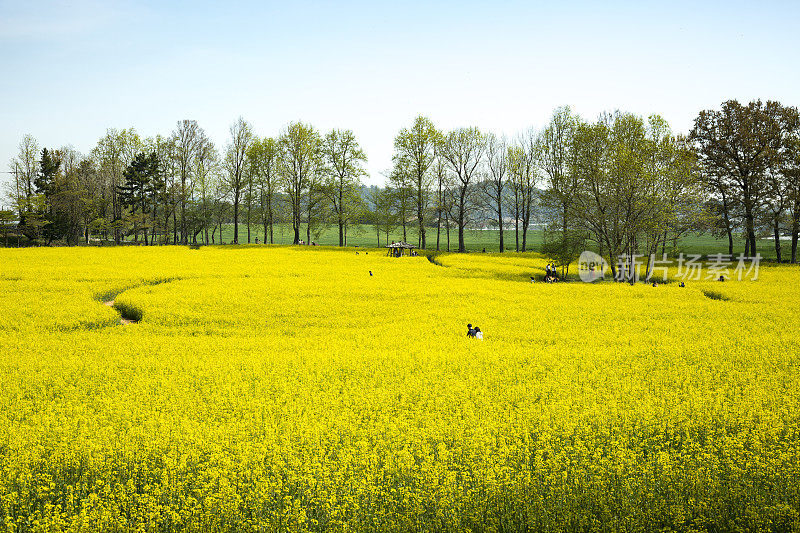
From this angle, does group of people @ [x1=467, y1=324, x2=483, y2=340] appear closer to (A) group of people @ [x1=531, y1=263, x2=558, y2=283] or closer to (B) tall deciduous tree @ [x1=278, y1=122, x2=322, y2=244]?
(A) group of people @ [x1=531, y1=263, x2=558, y2=283]

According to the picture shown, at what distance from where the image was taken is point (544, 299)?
99.1ft

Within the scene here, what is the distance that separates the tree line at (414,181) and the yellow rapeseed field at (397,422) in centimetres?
3147

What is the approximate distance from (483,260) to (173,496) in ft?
170

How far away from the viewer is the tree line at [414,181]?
2105 inches

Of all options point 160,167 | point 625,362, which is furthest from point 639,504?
point 160,167

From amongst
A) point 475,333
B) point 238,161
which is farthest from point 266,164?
point 475,333

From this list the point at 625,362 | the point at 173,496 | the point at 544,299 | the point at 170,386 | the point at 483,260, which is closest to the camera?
the point at 173,496

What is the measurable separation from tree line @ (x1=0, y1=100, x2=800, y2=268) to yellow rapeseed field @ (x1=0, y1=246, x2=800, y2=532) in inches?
1239

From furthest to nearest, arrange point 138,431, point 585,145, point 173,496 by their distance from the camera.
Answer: point 585,145 → point 138,431 → point 173,496

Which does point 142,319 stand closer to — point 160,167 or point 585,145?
point 585,145

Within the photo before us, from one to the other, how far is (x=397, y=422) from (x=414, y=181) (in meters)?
63.3

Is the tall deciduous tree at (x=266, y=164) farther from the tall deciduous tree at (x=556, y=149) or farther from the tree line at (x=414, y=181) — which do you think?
the tall deciduous tree at (x=556, y=149)

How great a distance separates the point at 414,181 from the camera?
236 ft

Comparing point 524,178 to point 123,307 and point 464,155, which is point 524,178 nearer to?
point 464,155
